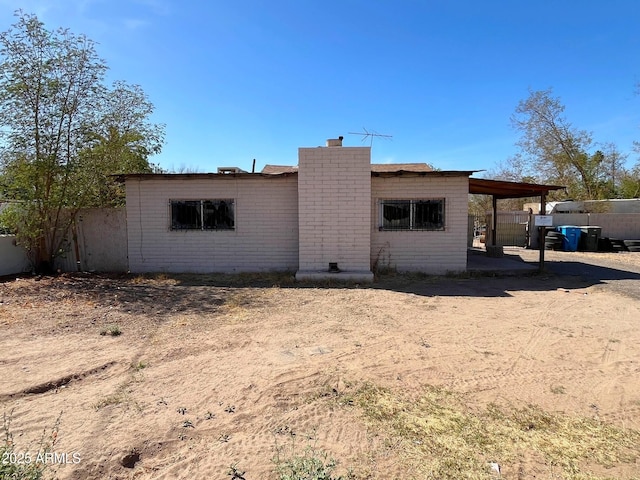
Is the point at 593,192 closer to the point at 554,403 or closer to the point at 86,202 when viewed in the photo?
the point at 554,403

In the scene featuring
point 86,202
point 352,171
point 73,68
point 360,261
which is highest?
point 73,68

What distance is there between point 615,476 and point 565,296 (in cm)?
652

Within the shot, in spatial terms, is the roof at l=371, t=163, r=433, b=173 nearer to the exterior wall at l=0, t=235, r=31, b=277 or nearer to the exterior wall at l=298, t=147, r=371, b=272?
the exterior wall at l=298, t=147, r=371, b=272

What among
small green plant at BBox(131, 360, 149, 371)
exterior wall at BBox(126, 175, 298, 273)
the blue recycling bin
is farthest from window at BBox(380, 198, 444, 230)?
the blue recycling bin

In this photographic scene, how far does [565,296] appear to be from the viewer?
26.2ft

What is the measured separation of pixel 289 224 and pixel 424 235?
3831mm

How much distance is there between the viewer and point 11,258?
33.6 ft

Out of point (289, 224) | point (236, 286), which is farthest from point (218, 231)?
point (236, 286)

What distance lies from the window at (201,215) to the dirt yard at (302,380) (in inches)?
139

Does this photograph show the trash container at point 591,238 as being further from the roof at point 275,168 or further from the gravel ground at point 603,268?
the roof at point 275,168

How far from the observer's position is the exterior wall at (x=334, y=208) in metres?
9.54

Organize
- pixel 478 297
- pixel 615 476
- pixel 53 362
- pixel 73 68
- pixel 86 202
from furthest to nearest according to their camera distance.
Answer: pixel 86 202, pixel 73 68, pixel 478 297, pixel 53 362, pixel 615 476

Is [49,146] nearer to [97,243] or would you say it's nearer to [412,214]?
[97,243]

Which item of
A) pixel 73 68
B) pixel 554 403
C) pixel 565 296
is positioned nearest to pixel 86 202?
pixel 73 68
